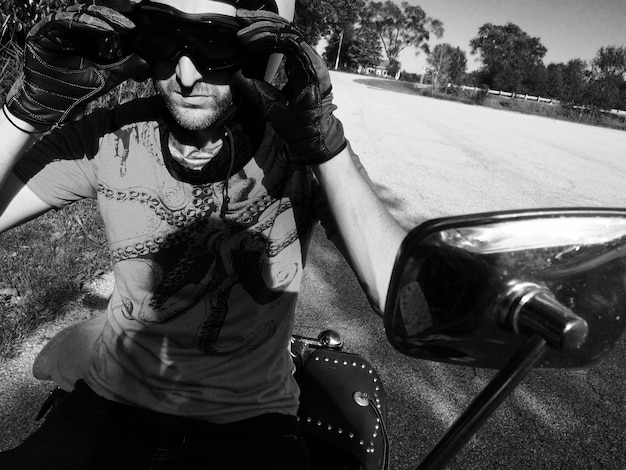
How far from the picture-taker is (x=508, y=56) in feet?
201

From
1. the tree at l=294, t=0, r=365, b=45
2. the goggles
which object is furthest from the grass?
the tree at l=294, t=0, r=365, b=45

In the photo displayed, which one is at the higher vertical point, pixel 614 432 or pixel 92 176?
pixel 92 176

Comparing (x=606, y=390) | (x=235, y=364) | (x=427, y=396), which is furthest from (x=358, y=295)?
(x=235, y=364)

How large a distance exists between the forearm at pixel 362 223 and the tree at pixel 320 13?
13.6m

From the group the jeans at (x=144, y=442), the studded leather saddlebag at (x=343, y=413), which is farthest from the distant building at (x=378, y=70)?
the jeans at (x=144, y=442)

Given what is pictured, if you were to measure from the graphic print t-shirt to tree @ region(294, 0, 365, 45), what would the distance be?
13.5m

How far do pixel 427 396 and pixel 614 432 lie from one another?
0.92 m

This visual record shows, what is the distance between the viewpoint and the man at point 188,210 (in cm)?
125

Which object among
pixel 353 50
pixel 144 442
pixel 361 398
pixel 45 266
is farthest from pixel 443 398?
pixel 353 50

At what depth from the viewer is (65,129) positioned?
1.49 meters

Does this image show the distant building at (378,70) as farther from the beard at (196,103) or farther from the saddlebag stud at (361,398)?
the saddlebag stud at (361,398)

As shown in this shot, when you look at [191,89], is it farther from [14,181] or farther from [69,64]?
[14,181]

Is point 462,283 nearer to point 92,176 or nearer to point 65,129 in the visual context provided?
point 92,176

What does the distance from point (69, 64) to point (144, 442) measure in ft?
3.22
